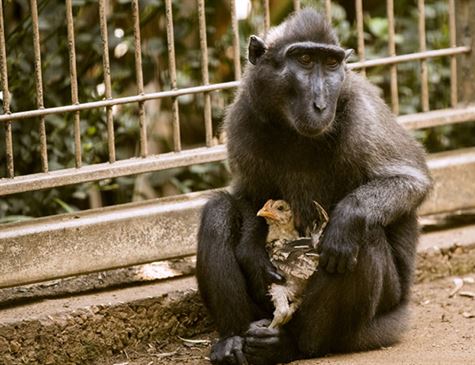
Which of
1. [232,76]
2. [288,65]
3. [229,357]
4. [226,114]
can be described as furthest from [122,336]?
[232,76]

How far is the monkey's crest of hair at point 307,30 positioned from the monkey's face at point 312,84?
0.09 meters

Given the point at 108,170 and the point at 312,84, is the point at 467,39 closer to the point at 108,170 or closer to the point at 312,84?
the point at 312,84

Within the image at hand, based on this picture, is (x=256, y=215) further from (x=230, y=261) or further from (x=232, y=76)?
(x=232, y=76)

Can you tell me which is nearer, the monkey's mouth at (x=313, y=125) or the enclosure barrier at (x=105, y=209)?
the monkey's mouth at (x=313, y=125)

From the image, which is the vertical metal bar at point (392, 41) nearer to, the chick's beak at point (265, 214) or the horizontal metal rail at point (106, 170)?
the horizontal metal rail at point (106, 170)

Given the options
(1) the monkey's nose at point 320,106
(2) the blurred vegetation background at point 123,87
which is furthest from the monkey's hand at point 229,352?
(2) the blurred vegetation background at point 123,87

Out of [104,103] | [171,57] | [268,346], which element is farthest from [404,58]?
[268,346]

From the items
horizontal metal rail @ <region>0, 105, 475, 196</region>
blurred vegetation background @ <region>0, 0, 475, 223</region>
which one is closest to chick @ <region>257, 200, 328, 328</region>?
horizontal metal rail @ <region>0, 105, 475, 196</region>

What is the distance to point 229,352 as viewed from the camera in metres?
5.74

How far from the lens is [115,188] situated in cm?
803

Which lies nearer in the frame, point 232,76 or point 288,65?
point 288,65

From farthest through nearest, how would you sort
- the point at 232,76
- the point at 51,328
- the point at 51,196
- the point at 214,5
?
the point at 232,76
the point at 214,5
the point at 51,196
the point at 51,328

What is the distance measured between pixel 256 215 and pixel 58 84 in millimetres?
2387

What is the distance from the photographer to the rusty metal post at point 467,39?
7766 mm
